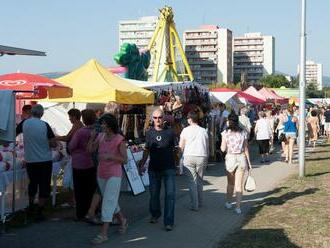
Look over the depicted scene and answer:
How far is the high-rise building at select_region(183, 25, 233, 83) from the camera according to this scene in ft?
509

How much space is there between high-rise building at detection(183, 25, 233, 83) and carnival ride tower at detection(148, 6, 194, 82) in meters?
106

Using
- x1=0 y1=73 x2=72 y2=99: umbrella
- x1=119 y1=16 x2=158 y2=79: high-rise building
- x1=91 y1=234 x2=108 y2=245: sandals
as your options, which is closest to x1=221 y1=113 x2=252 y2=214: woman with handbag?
x1=91 y1=234 x2=108 y2=245: sandals

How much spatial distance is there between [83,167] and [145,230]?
55.9 inches

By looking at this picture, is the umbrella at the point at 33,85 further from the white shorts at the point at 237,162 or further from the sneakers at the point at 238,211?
the sneakers at the point at 238,211

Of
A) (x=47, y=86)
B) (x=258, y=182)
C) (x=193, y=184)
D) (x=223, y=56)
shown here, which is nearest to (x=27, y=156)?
(x=47, y=86)

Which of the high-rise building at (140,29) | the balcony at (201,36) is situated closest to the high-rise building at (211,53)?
the balcony at (201,36)

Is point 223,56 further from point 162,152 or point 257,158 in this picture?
point 162,152

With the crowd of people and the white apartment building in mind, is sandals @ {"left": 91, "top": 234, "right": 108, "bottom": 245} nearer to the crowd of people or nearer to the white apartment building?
the crowd of people

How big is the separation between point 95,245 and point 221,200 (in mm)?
4401

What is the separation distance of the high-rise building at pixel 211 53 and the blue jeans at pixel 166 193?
5726 inches

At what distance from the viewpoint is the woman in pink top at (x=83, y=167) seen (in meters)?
8.78

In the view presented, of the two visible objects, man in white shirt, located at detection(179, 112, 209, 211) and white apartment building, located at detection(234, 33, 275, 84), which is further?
white apartment building, located at detection(234, 33, 275, 84)

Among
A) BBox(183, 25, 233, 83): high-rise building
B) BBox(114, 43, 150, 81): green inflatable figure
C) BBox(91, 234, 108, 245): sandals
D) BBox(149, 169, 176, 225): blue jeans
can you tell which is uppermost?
BBox(183, 25, 233, 83): high-rise building

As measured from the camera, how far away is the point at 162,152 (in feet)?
28.0
